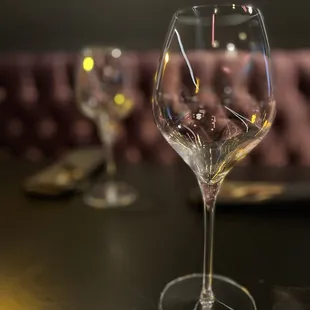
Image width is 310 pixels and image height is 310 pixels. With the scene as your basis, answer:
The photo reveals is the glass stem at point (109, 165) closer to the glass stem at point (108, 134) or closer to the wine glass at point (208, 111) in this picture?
the glass stem at point (108, 134)

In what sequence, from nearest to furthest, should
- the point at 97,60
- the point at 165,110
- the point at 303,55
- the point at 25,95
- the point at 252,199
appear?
the point at 165,110
the point at 252,199
the point at 97,60
the point at 303,55
the point at 25,95

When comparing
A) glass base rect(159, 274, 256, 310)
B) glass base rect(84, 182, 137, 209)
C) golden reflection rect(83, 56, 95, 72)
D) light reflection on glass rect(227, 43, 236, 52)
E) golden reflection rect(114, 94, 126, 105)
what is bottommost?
glass base rect(159, 274, 256, 310)

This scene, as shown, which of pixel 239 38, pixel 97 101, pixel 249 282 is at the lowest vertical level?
pixel 249 282

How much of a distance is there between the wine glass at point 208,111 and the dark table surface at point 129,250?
3 cm

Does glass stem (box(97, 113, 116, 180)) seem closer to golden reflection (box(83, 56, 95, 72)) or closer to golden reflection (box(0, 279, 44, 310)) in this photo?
golden reflection (box(83, 56, 95, 72))

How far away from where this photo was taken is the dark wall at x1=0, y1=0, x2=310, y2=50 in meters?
1.33

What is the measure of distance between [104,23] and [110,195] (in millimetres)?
792

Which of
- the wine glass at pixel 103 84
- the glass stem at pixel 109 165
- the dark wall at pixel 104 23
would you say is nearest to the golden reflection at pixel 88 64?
the wine glass at pixel 103 84

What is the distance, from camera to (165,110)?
51 centimetres

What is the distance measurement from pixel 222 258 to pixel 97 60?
395 millimetres

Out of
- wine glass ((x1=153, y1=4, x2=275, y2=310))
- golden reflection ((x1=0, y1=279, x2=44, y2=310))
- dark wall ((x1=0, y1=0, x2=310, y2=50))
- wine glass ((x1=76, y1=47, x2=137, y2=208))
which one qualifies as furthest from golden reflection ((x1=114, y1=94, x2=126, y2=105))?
dark wall ((x1=0, y1=0, x2=310, y2=50))

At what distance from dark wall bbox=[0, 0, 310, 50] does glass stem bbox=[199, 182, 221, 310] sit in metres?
0.93

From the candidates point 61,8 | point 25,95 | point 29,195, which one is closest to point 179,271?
point 29,195

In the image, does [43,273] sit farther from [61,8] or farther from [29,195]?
[61,8]
